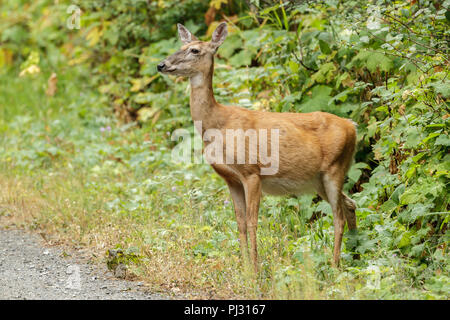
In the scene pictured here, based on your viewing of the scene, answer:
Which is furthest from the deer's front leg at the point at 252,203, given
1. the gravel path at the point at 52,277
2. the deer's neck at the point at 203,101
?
the gravel path at the point at 52,277

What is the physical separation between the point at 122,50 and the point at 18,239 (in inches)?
218

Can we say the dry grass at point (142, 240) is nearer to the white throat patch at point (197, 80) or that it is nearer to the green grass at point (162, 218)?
Result: the green grass at point (162, 218)

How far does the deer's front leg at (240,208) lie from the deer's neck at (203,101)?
566mm

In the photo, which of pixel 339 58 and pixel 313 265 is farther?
pixel 339 58

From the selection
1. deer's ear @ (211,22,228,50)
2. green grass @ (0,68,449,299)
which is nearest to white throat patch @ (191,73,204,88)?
deer's ear @ (211,22,228,50)

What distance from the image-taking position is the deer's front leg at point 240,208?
5.51 m

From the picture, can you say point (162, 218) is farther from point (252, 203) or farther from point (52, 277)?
point (252, 203)

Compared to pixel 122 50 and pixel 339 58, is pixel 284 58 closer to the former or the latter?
pixel 339 58

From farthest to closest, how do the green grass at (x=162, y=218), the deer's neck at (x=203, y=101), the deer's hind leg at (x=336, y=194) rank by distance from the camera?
the deer's hind leg at (x=336, y=194), the deer's neck at (x=203, y=101), the green grass at (x=162, y=218)

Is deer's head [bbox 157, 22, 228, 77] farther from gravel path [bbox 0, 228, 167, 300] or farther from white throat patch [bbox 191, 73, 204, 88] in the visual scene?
gravel path [bbox 0, 228, 167, 300]

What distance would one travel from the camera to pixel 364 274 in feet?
16.4

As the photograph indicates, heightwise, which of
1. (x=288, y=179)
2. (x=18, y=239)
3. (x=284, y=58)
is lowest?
(x=18, y=239)

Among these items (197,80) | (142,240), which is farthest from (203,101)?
(142,240)

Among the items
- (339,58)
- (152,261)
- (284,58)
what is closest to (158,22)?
(284,58)
